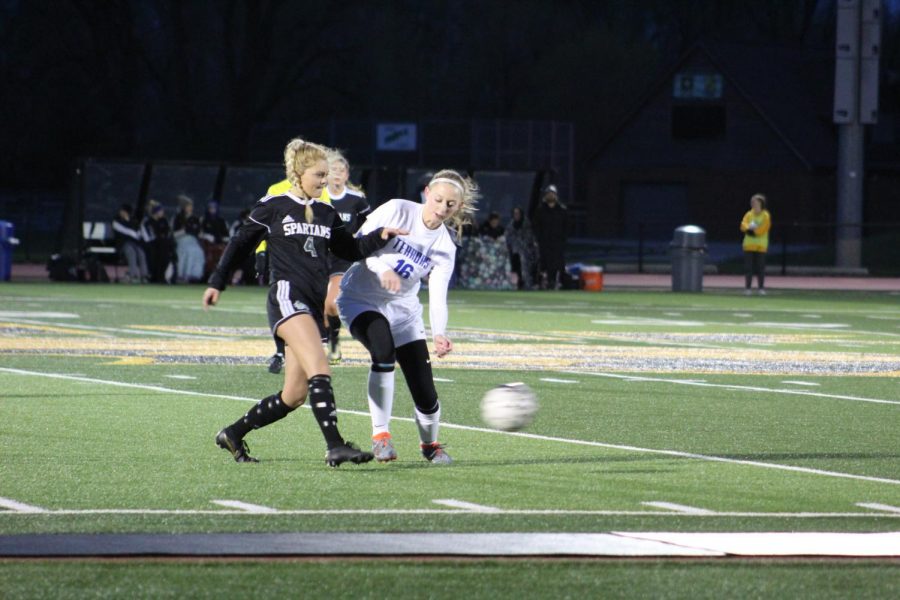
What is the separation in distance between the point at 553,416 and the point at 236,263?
4003 mm

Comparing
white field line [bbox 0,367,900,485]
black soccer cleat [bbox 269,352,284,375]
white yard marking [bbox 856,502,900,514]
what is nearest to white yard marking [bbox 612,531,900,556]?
white yard marking [bbox 856,502,900,514]

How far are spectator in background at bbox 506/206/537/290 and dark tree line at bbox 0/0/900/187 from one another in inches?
1338

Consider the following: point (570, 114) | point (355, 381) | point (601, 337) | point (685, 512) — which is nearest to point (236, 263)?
point (685, 512)

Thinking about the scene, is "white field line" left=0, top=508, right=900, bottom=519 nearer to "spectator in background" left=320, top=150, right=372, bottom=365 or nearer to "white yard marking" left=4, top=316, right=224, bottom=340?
"spectator in background" left=320, top=150, right=372, bottom=365

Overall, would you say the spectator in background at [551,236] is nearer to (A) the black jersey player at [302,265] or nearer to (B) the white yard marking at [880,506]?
(A) the black jersey player at [302,265]

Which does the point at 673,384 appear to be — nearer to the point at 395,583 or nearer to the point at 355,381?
the point at 355,381

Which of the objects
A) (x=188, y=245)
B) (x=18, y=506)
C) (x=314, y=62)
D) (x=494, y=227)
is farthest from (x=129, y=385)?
(x=314, y=62)

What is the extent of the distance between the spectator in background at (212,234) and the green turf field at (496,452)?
46.0 feet

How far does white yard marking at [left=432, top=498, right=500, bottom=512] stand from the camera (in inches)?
344

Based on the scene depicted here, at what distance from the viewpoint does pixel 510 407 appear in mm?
10828

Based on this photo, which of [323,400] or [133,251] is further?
[133,251]

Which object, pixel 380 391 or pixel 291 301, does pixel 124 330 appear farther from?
pixel 291 301

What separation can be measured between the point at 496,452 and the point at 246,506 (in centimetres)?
289

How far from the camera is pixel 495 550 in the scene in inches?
294
